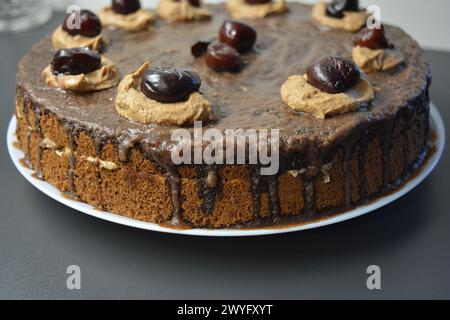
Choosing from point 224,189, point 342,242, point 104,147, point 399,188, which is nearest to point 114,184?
point 104,147

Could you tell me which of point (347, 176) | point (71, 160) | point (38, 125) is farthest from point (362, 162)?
point (38, 125)

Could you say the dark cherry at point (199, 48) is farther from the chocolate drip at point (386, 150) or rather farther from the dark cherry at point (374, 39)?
the chocolate drip at point (386, 150)

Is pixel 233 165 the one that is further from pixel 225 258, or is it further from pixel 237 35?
pixel 237 35

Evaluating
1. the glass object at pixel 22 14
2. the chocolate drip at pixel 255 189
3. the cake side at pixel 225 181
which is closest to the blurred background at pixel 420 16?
the glass object at pixel 22 14

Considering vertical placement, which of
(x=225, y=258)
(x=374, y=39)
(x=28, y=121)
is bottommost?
(x=225, y=258)

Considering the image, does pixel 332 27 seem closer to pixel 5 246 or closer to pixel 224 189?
pixel 224 189

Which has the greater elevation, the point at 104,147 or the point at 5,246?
the point at 104,147

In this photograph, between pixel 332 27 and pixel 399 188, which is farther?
pixel 332 27
